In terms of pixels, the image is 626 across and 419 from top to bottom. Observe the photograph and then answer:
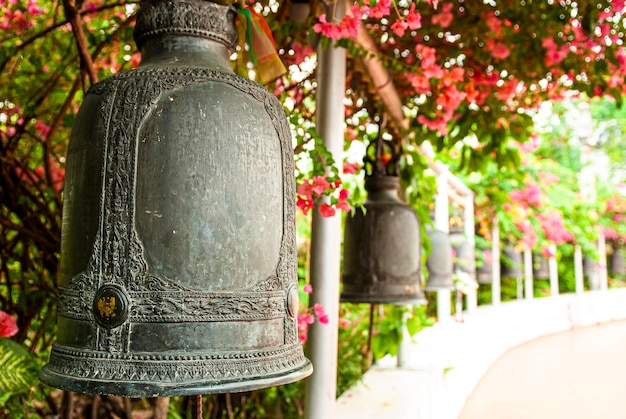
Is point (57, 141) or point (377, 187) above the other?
point (57, 141)

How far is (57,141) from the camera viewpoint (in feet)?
8.73

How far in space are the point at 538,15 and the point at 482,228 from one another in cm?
568

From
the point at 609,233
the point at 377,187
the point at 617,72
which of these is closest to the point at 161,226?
the point at 377,187

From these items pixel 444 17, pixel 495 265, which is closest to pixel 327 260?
pixel 444 17

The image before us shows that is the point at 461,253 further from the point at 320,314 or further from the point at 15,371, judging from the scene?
the point at 15,371

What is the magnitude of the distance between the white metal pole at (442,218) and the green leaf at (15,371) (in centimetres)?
318

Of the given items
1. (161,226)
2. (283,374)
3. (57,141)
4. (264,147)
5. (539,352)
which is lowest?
(539,352)

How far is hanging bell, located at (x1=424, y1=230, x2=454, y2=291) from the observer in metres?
3.80

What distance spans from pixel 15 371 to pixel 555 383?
17.0 feet

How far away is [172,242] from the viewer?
0.90 meters

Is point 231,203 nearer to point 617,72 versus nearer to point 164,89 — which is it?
point 164,89

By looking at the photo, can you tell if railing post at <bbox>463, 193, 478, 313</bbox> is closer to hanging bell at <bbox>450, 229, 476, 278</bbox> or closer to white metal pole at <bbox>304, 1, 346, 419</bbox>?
hanging bell at <bbox>450, 229, 476, 278</bbox>

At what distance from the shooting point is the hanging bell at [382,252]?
91.7 inches

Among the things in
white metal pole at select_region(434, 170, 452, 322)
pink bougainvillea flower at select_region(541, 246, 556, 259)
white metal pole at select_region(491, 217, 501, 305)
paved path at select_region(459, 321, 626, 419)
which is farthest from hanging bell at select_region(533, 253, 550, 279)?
white metal pole at select_region(434, 170, 452, 322)
